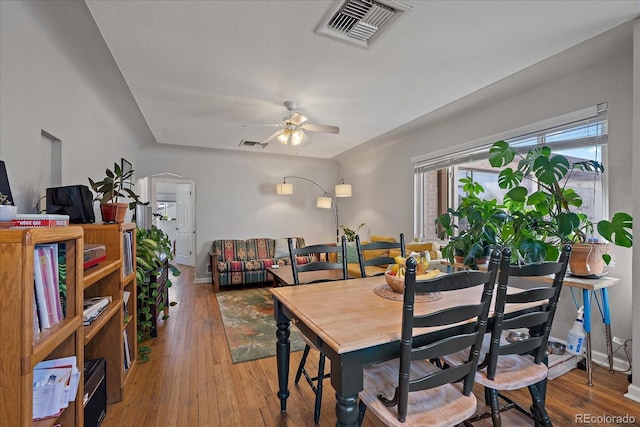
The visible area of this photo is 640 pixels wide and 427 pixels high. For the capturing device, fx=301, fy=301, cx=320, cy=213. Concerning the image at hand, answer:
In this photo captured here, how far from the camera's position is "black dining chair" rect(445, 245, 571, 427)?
52.6 inches

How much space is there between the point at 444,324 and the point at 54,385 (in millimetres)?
1435

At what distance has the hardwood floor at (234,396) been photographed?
1817mm

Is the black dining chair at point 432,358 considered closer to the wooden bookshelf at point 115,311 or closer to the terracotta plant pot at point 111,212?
the wooden bookshelf at point 115,311

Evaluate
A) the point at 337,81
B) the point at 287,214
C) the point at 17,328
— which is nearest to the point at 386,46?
the point at 337,81

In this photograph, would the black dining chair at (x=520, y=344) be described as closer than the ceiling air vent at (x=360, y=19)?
Yes

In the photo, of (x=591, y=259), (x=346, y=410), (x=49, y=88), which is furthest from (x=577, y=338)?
(x=49, y=88)

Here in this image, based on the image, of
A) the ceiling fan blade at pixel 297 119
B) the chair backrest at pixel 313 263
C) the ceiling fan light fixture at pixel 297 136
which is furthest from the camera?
the ceiling fan light fixture at pixel 297 136

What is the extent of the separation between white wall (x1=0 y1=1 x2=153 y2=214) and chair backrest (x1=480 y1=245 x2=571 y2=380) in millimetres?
2501

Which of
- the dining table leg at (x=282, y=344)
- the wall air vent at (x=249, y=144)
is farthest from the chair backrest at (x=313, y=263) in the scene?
the wall air vent at (x=249, y=144)

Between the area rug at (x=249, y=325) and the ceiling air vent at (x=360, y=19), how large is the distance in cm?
262

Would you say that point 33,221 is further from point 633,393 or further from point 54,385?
point 633,393

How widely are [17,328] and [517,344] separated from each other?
6.21ft

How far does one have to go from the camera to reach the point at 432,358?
1.14 m

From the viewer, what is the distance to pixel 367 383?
1355 millimetres
